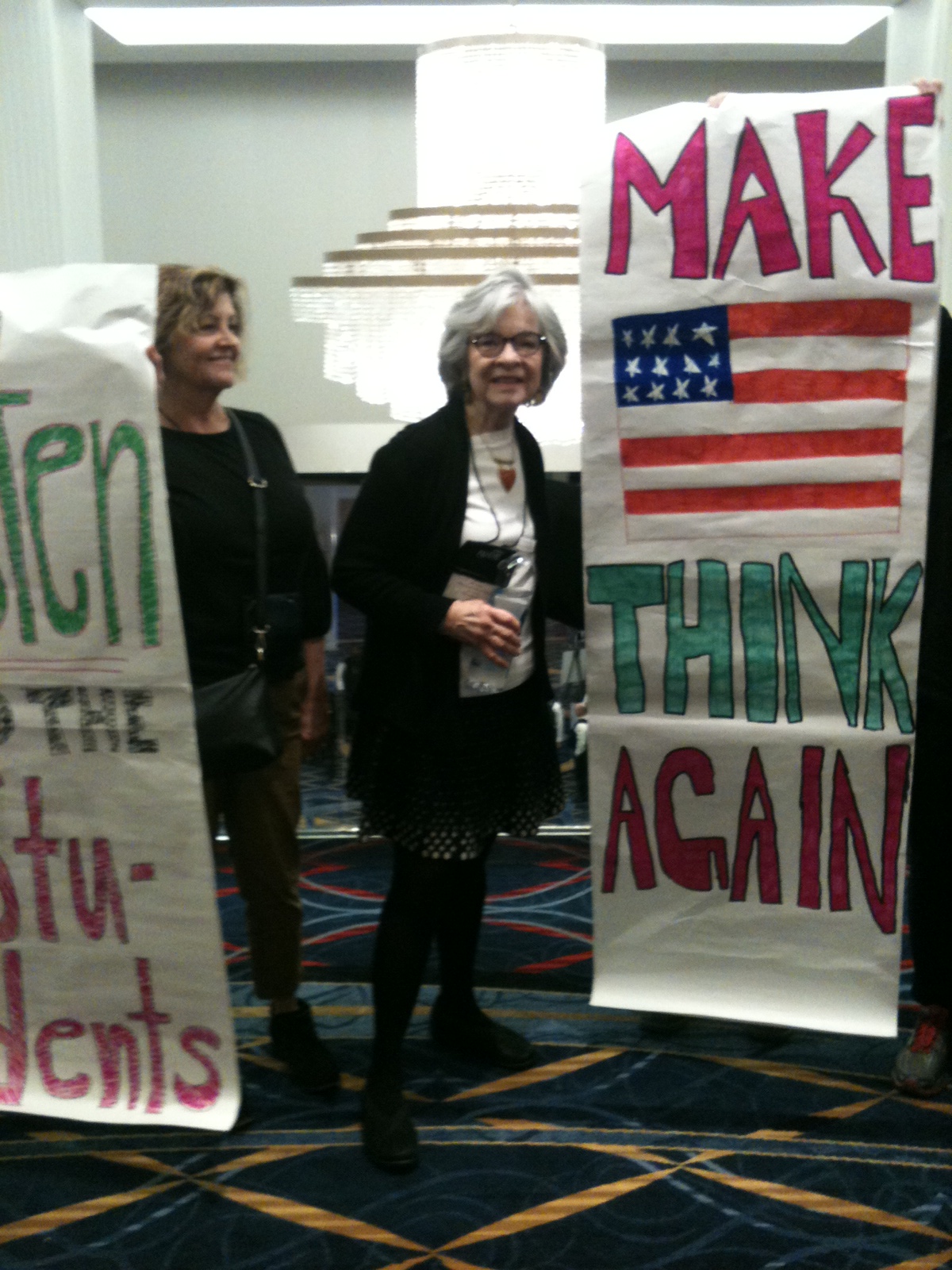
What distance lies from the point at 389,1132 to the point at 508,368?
3.66 feet

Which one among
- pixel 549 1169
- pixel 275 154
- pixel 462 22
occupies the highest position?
pixel 462 22

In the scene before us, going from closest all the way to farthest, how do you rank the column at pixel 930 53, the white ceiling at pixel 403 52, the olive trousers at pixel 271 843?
the olive trousers at pixel 271 843, the column at pixel 930 53, the white ceiling at pixel 403 52

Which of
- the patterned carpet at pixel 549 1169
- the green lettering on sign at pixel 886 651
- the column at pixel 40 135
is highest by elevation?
the column at pixel 40 135

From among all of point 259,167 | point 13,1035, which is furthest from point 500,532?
point 259,167

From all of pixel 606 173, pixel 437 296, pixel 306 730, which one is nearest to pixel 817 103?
pixel 606 173

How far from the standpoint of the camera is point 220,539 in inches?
76.8

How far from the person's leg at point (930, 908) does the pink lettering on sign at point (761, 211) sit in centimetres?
73

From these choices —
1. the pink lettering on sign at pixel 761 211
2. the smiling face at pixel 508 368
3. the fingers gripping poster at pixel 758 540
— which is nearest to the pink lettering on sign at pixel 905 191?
the fingers gripping poster at pixel 758 540

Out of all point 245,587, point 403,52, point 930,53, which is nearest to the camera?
point 245,587

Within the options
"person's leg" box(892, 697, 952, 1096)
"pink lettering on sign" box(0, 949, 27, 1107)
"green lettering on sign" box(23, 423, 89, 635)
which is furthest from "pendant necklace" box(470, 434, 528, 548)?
"pink lettering on sign" box(0, 949, 27, 1107)

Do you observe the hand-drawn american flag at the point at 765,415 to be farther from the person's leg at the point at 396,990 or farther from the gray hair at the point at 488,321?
the person's leg at the point at 396,990

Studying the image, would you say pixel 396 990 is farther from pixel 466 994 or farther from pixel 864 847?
pixel 864 847

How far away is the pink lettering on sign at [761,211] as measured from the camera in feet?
5.98

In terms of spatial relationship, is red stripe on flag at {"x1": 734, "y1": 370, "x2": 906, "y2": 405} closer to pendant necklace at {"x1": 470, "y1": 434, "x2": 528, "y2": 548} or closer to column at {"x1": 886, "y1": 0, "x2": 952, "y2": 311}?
pendant necklace at {"x1": 470, "y1": 434, "x2": 528, "y2": 548}
